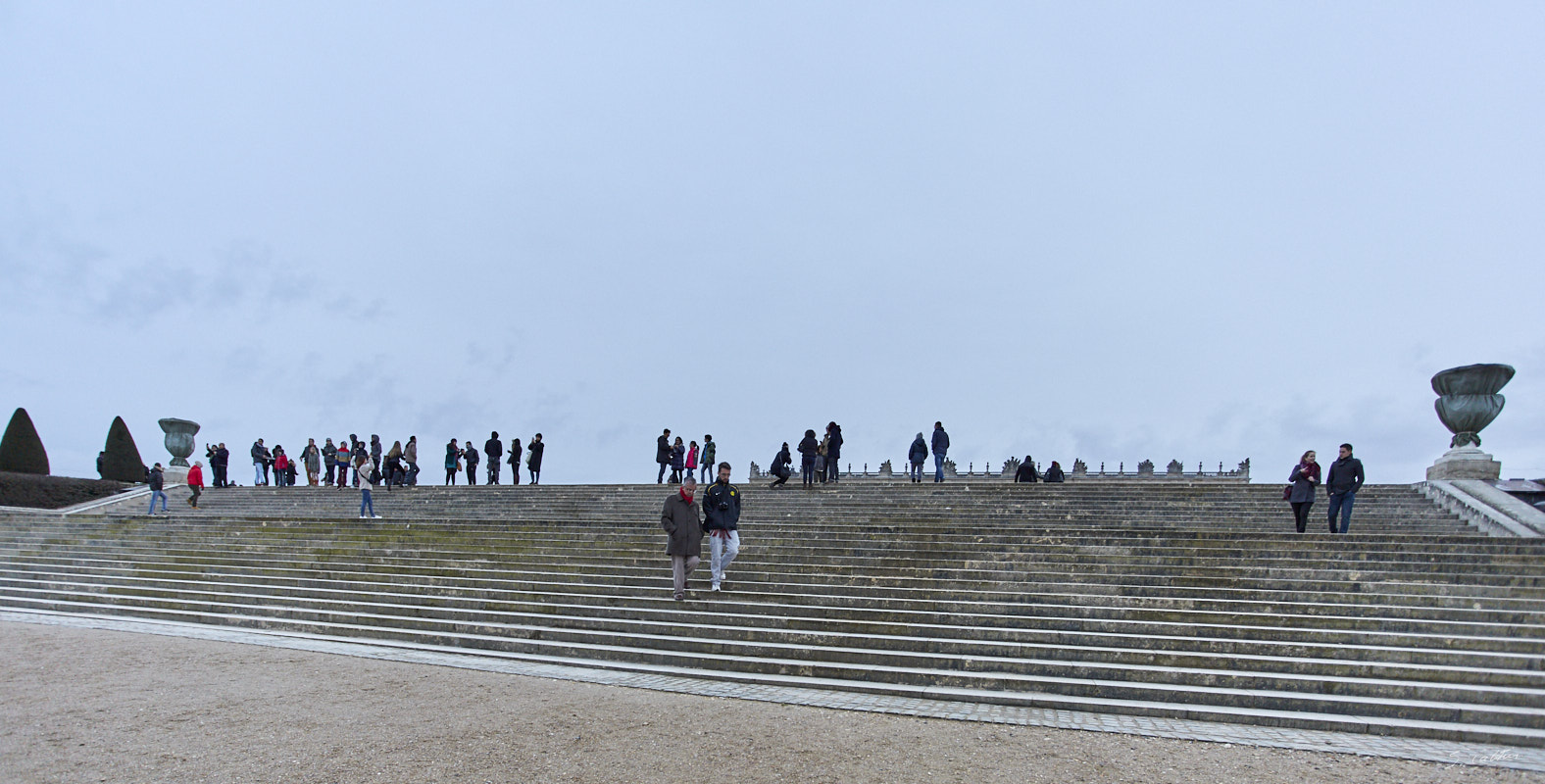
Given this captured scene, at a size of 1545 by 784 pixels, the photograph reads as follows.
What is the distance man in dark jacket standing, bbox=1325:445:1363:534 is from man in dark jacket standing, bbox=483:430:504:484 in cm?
2017

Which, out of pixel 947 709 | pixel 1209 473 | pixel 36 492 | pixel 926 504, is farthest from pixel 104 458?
pixel 1209 473

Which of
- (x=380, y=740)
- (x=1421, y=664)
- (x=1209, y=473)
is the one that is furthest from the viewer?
(x=1209, y=473)

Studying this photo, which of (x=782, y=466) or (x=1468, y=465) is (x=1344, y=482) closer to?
(x=1468, y=465)

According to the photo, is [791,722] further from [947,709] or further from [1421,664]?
[1421,664]

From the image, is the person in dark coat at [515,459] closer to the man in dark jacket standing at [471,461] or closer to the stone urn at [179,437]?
the man in dark jacket standing at [471,461]

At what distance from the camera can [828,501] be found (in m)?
17.8

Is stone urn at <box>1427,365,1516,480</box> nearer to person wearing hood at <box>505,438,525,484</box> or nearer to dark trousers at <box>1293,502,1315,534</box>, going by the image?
dark trousers at <box>1293,502,1315,534</box>

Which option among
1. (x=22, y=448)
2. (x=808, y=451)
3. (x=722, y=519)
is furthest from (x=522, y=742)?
(x=22, y=448)

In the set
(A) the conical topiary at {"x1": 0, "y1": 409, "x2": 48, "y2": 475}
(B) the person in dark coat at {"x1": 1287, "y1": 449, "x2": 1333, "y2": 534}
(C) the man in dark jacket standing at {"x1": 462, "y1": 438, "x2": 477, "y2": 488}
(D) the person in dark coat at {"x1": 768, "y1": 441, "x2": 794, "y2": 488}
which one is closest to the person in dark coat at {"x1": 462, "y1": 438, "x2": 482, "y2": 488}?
(C) the man in dark jacket standing at {"x1": 462, "y1": 438, "x2": 477, "y2": 488}

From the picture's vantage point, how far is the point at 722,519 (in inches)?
417

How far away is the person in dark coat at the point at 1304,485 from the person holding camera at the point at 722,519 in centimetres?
841

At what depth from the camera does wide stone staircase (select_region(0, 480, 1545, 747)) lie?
7895 millimetres

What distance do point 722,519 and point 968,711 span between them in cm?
409

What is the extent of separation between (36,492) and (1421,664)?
→ 113 ft
